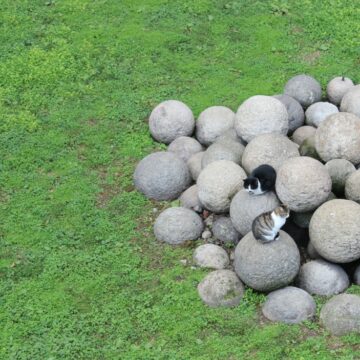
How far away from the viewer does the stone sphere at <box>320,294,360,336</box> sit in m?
10.5

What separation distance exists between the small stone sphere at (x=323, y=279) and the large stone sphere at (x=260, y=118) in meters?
2.77

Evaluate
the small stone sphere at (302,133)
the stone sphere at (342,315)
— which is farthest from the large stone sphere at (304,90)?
the stone sphere at (342,315)

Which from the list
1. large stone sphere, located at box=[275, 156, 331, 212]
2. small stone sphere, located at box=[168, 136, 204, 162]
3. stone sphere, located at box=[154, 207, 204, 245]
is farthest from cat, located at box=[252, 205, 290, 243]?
small stone sphere, located at box=[168, 136, 204, 162]

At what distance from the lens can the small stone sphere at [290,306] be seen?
10836 mm

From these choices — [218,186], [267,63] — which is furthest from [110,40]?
[218,186]

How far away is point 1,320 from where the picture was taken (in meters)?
11.1

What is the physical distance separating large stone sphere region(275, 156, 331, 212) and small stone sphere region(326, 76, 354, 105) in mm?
4057

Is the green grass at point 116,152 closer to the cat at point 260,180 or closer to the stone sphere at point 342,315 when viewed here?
the stone sphere at point 342,315

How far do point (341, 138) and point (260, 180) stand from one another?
64.5 inches

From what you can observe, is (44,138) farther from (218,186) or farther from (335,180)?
(335,180)

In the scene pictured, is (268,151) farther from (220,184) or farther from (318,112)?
(318,112)

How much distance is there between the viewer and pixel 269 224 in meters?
10.9

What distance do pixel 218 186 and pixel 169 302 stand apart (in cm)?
217

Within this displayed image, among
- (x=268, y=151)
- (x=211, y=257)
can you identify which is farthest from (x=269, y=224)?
(x=268, y=151)
